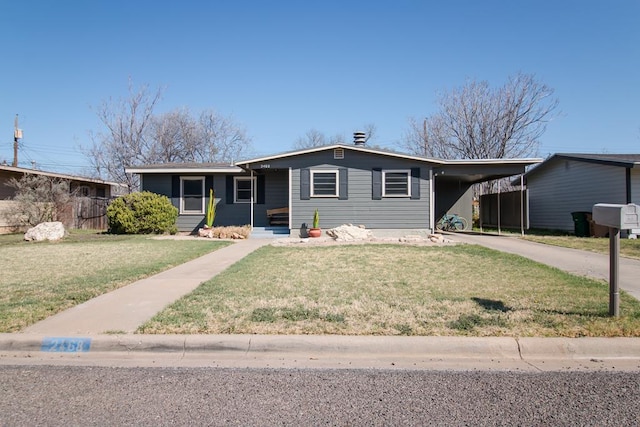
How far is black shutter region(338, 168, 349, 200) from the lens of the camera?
15938mm

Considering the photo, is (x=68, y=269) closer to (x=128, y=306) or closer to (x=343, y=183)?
(x=128, y=306)

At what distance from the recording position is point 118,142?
3144 cm

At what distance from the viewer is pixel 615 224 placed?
15.2 ft

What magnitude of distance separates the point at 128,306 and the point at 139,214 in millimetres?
12112

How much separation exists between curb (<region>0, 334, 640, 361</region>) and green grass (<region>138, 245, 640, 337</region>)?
185 millimetres

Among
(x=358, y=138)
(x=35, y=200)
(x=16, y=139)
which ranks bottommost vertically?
(x=35, y=200)

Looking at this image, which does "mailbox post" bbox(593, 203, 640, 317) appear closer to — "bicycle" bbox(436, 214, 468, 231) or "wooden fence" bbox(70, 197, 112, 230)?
"bicycle" bbox(436, 214, 468, 231)

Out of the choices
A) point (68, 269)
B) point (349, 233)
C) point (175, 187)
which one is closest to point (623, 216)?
point (68, 269)

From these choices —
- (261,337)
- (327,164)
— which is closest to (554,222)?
(327,164)

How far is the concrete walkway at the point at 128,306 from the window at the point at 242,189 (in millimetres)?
9879

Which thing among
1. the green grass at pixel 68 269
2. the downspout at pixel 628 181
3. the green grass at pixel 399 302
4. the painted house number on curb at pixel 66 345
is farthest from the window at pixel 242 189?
the downspout at pixel 628 181

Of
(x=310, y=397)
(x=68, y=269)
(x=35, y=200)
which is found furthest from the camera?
(x=35, y=200)

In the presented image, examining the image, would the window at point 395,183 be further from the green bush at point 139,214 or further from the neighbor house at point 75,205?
the neighbor house at point 75,205

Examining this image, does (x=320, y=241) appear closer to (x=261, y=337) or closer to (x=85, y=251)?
(x=85, y=251)
